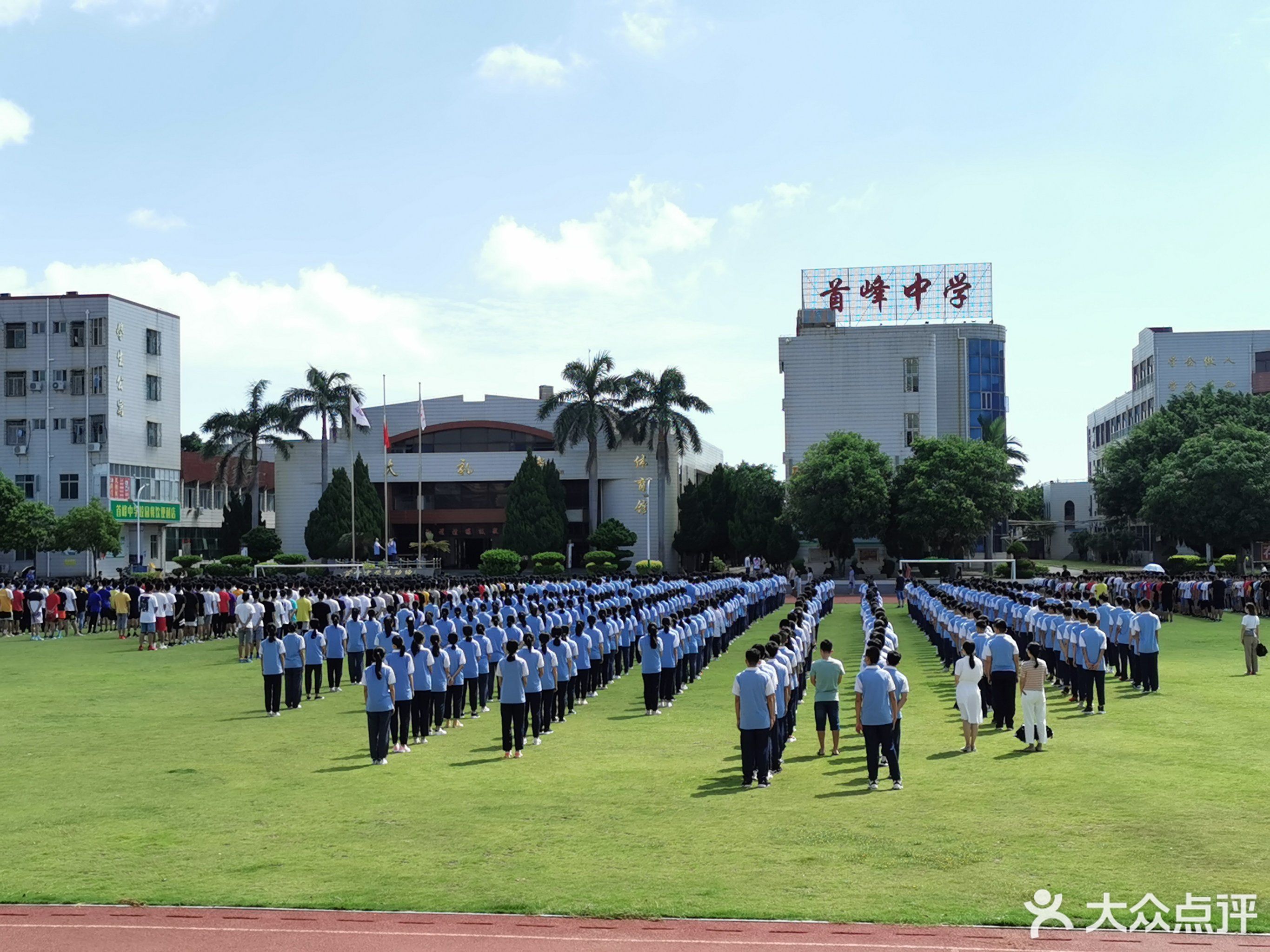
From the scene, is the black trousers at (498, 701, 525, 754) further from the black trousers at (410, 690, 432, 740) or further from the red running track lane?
the red running track lane

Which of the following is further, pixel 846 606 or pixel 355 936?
pixel 846 606

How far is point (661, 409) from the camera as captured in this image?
6531 cm

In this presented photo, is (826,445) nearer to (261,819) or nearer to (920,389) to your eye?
(920,389)

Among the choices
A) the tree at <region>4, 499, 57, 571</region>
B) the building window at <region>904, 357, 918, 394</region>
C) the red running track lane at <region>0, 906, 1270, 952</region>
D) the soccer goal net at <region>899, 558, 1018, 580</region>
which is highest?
the building window at <region>904, 357, 918, 394</region>

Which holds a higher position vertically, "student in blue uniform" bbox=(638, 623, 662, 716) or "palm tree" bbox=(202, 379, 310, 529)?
"palm tree" bbox=(202, 379, 310, 529)

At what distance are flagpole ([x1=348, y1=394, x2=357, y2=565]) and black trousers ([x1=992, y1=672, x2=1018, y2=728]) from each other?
44.7 metres

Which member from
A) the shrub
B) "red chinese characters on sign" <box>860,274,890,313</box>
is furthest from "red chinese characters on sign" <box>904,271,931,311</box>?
the shrub

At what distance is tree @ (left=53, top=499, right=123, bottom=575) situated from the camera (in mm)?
52969

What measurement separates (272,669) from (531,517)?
152 ft

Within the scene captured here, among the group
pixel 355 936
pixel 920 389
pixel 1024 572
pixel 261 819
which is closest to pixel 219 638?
pixel 261 819

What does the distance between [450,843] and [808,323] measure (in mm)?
66279

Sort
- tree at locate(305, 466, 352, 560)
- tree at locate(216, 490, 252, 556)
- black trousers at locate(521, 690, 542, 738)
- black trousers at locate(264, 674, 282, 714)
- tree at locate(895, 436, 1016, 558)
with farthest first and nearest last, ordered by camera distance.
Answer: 1. tree at locate(216, 490, 252, 556)
2. tree at locate(305, 466, 352, 560)
3. tree at locate(895, 436, 1016, 558)
4. black trousers at locate(264, 674, 282, 714)
5. black trousers at locate(521, 690, 542, 738)

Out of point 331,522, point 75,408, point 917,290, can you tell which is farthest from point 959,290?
point 75,408

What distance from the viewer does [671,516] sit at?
236 feet
